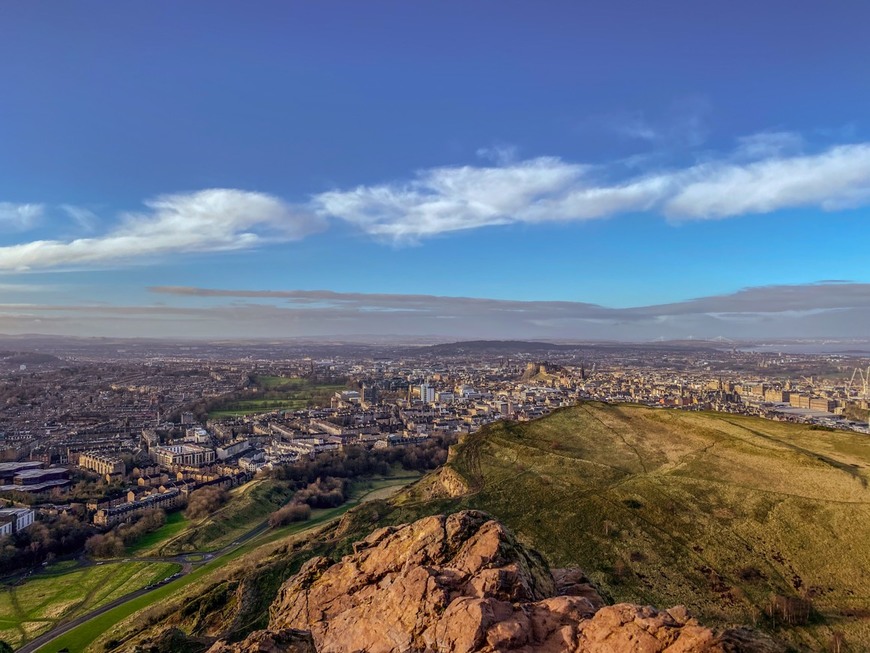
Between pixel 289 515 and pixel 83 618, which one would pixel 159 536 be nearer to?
pixel 289 515

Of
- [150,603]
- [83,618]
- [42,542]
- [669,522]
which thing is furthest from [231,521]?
Answer: [669,522]

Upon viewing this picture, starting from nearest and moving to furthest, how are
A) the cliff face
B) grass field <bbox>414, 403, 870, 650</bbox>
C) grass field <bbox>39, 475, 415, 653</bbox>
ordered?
the cliff face
grass field <bbox>414, 403, 870, 650</bbox>
grass field <bbox>39, 475, 415, 653</bbox>

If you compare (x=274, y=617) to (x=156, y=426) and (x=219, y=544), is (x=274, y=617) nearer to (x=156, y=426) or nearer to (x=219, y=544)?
(x=219, y=544)

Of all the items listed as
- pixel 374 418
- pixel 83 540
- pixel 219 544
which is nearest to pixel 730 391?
pixel 374 418

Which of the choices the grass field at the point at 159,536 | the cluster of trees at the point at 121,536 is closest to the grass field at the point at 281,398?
the grass field at the point at 159,536

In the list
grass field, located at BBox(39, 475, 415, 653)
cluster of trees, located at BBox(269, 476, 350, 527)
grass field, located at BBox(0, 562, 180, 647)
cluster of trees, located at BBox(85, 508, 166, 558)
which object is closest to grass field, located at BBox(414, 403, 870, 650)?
grass field, located at BBox(39, 475, 415, 653)

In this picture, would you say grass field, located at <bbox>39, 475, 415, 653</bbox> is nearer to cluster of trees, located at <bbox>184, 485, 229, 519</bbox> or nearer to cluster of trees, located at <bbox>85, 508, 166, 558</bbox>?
cluster of trees, located at <bbox>184, 485, 229, 519</bbox>
